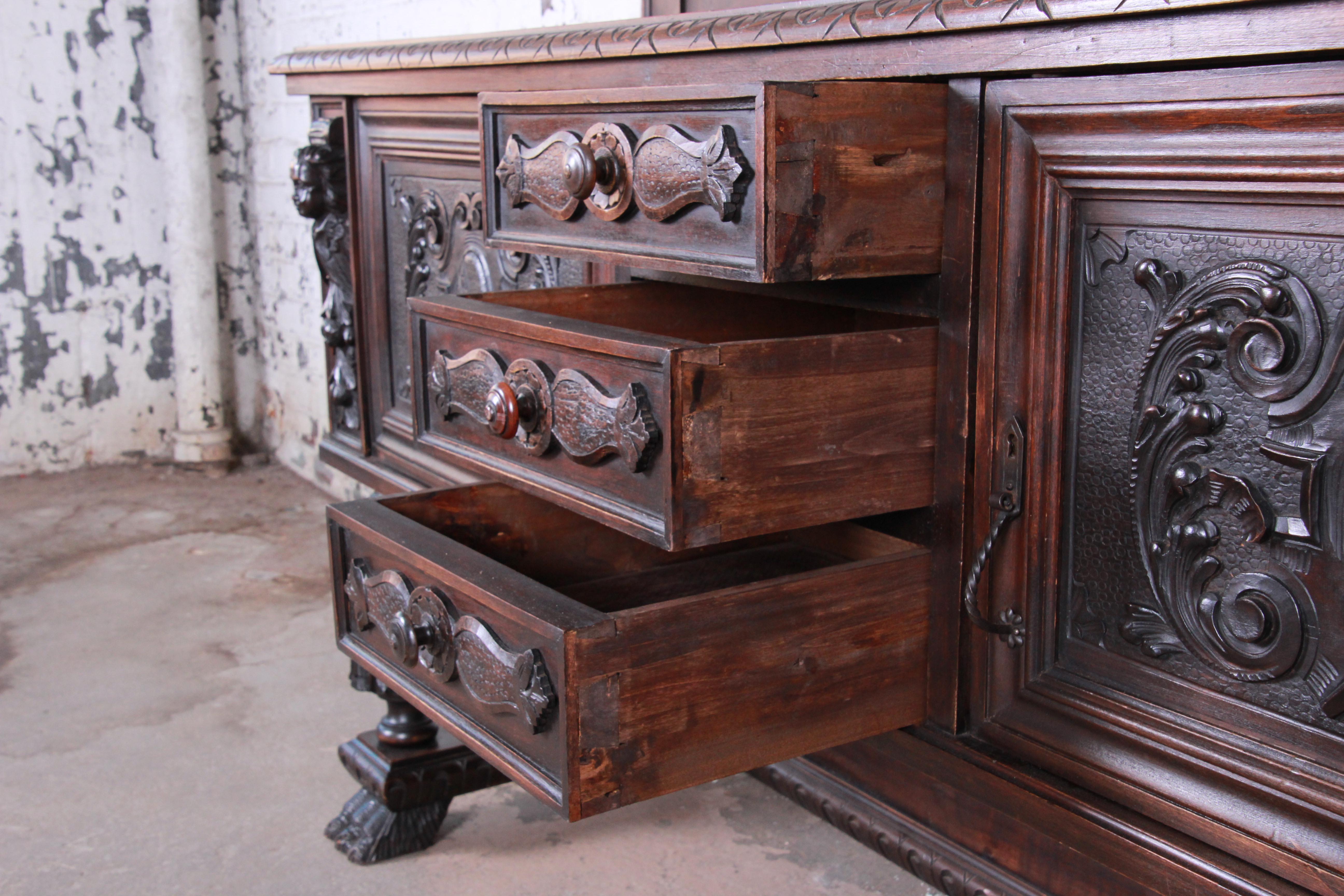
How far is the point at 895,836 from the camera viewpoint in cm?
131

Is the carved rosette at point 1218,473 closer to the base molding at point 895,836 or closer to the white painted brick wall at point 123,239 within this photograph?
the base molding at point 895,836

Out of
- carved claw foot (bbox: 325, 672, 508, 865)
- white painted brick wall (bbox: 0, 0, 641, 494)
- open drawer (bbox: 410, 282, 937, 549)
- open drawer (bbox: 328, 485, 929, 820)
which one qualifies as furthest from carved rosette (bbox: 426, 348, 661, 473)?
white painted brick wall (bbox: 0, 0, 641, 494)

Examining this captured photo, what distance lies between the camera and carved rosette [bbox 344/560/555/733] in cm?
109

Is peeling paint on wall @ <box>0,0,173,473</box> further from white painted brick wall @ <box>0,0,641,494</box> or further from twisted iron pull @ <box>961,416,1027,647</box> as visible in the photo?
twisted iron pull @ <box>961,416,1027,647</box>

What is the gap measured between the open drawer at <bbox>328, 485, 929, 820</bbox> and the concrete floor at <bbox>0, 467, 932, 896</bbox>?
1.31 feet

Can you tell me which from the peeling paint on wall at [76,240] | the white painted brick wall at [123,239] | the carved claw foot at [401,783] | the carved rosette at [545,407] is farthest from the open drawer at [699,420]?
the peeling paint on wall at [76,240]

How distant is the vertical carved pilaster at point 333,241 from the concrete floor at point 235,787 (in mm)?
535

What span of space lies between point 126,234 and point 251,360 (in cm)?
52

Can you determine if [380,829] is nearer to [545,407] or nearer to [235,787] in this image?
[235,787]

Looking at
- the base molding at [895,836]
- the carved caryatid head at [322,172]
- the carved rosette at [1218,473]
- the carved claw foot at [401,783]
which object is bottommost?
the carved claw foot at [401,783]

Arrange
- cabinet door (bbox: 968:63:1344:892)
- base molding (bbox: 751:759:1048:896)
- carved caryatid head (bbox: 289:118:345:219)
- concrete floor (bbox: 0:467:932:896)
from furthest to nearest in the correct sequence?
carved caryatid head (bbox: 289:118:345:219), concrete floor (bbox: 0:467:932:896), base molding (bbox: 751:759:1048:896), cabinet door (bbox: 968:63:1344:892)

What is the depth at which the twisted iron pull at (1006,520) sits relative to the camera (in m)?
1.12

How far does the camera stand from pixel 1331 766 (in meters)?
0.94

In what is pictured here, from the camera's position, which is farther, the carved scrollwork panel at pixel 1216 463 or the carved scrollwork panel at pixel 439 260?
the carved scrollwork panel at pixel 439 260
